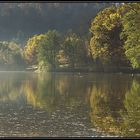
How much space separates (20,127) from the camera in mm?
23328

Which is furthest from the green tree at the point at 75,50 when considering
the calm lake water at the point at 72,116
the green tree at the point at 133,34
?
the calm lake water at the point at 72,116

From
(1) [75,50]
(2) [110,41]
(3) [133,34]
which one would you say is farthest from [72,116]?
(1) [75,50]

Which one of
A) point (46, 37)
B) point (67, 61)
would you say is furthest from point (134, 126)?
point (46, 37)

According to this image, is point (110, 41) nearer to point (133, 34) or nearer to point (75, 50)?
point (75, 50)

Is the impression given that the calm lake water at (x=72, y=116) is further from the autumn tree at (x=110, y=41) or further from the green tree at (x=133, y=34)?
the autumn tree at (x=110, y=41)

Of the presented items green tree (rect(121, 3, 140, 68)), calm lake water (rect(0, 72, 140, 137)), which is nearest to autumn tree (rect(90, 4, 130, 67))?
green tree (rect(121, 3, 140, 68))

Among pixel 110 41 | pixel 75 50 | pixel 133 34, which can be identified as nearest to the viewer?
pixel 133 34

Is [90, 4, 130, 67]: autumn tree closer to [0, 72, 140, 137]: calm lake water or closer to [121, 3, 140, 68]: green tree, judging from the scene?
[121, 3, 140, 68]: green tree

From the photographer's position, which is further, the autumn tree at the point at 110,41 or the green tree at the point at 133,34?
the autumn tree at the point at 110,41

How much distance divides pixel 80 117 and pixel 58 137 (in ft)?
24.1

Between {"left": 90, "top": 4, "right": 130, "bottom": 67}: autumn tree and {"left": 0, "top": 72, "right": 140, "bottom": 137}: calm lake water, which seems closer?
{"left": 0, "top": 72, "right": 140, "bottom": 137}: calm lake water

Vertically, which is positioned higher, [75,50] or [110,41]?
[110,41]

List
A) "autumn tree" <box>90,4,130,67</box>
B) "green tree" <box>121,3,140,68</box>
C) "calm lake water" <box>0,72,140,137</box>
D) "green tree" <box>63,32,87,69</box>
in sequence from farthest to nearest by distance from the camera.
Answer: "green tree" <box>63,32,87,69</box> → "autumn tree" <box>90,4,130,67</box> → "green tree" <box>121,3,140,68</box> → "calm lake water" <box>0,72,140,137</box>

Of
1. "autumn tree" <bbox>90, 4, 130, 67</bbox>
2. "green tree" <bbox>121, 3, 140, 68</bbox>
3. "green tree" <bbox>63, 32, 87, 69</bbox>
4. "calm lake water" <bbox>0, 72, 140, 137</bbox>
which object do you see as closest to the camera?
"calm lake water" <bbox>0, 72, 140, 137</bbox>
